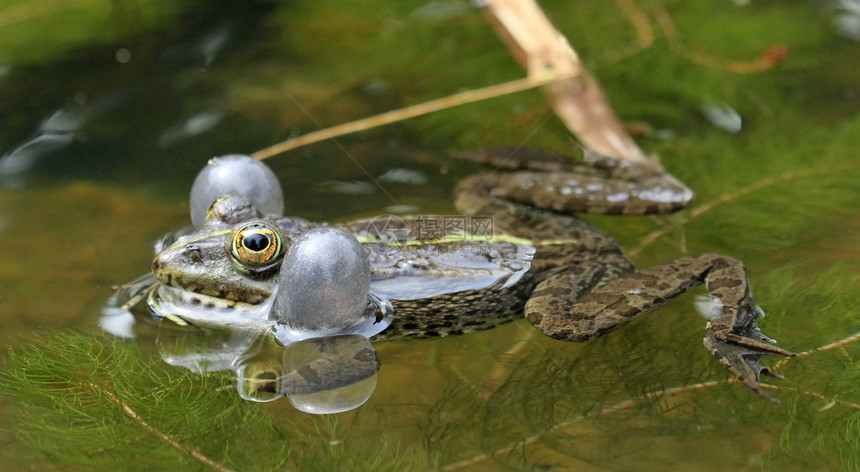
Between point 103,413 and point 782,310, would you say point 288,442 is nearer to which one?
point 103,413

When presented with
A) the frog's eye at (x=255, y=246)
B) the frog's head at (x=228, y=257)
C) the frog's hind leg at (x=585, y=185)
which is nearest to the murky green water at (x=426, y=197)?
the frog's hind leg at (x=585, y=185)

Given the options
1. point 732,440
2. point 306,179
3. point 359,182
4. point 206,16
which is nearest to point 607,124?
point 359,182

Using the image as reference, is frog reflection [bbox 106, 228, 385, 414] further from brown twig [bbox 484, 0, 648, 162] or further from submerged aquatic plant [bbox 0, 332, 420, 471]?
brown twig [bbox 484, 0, 648, 162]

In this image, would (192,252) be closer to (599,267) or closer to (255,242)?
(255,242)

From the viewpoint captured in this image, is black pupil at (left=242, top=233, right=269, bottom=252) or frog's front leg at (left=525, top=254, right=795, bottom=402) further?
black pupil at (left=242, top=233, right=269, bottom=252)

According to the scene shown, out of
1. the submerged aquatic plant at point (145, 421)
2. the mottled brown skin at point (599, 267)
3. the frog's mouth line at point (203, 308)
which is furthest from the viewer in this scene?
the frog's mouth line at point (203, 308)

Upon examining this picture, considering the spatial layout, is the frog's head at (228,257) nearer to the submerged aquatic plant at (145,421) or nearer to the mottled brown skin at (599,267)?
the submerged aquatic plant at (145,421)

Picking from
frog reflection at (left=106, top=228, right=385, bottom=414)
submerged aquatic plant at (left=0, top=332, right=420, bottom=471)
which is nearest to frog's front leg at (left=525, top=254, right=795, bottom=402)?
frog reflection at (left=106, top=228, right=385, bottom=414)
